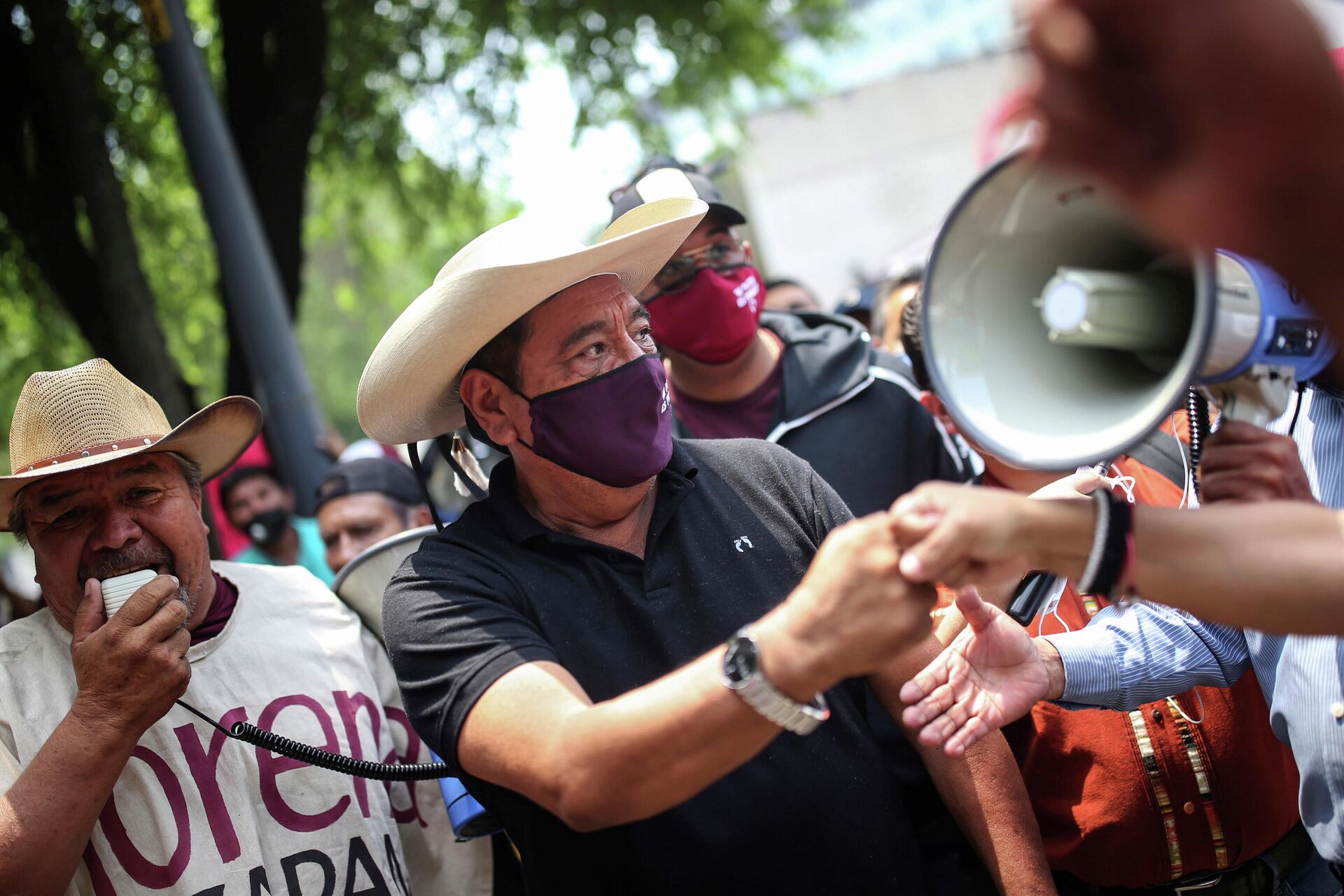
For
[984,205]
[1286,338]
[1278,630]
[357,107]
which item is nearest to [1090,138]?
[984,205]

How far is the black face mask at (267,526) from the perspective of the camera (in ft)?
21.1

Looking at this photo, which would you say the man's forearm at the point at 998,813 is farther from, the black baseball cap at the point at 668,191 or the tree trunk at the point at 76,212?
the tree trunk at the point at 76,212

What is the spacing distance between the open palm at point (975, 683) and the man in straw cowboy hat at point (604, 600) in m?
0.09

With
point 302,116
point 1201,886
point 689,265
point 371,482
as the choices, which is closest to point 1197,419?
point 1201,886

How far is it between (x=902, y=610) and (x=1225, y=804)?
1293 mm

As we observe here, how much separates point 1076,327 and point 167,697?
6.81 ft

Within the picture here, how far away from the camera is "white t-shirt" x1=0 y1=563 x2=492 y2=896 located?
2596 mm

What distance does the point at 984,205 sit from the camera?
5.46 ft

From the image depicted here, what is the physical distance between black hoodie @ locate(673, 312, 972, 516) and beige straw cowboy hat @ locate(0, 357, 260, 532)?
163 centimetres

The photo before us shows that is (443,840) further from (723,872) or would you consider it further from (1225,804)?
(1225,804)

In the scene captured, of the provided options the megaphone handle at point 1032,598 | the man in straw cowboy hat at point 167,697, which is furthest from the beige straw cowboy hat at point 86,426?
the megaphone handle at point 1032,598

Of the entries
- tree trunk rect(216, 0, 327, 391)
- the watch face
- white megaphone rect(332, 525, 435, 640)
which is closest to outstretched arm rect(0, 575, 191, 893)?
white megaphone rect(332, 525, 435, 640)

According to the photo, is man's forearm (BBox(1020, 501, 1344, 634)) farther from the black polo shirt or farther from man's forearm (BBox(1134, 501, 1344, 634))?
the black polo shirt

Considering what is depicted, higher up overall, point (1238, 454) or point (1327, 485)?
point (1238, 454)
